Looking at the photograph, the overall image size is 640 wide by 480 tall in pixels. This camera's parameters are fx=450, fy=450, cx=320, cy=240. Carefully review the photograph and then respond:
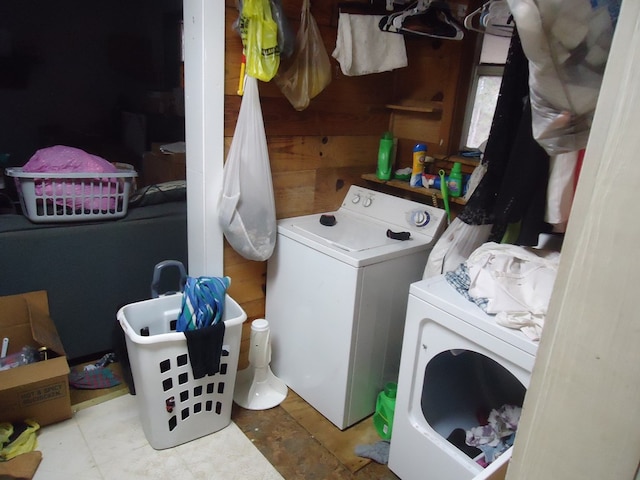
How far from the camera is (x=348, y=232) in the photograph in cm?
198

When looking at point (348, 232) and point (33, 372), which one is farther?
point (348, 232)

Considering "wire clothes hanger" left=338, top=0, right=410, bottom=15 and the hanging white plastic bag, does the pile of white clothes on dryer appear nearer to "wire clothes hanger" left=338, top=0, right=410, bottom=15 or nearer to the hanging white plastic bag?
the hanging white plastic bag

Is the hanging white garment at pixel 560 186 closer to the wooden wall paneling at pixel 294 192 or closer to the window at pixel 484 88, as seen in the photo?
the window at pixel 484 88

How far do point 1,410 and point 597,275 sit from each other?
2025 millimetres

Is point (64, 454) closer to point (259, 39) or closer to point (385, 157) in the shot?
point (259, 39)

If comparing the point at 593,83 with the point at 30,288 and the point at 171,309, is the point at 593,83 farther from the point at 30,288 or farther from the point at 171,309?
the point at 30,288

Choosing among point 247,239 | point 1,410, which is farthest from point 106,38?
point 1,410

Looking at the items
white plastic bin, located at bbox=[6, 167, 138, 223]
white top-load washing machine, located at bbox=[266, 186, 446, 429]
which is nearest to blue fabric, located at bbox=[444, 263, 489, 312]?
white top-load washing machine, located at bbox=[266, 186, 446, 429]

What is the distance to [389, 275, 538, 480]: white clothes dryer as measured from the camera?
1303 millimetres

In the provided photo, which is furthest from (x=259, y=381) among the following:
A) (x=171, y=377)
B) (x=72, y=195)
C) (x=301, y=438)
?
(x=72, y=195)

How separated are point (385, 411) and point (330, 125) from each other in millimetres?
1303

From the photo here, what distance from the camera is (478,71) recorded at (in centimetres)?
209

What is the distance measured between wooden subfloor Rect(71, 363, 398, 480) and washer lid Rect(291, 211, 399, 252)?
79 cm

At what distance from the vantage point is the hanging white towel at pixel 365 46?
73.0 inches
